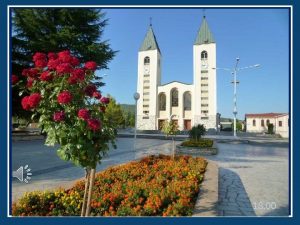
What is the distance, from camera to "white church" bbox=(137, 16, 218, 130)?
5.72m

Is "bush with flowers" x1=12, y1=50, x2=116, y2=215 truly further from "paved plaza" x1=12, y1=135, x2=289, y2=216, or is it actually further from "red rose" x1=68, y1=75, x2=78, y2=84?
"paved plaza" x1=12, y1=135, x2=289, y2=216

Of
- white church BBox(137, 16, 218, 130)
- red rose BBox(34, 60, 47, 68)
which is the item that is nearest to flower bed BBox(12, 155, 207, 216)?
white church BBox(137, 16, 218, 130)

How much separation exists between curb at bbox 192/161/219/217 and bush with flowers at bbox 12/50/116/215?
67.5 inches

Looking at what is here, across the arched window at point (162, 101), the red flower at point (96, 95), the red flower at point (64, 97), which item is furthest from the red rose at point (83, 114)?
the arched window at point (162, 101)

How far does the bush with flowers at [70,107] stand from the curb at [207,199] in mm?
1714

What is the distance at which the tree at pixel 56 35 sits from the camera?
5102mm

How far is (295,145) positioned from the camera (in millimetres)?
4406

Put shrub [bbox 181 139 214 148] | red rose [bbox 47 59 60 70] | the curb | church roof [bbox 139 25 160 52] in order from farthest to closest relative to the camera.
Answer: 1. shrub [bbox 181 139 214 148]
2. church roof [bbox 139 25 160 52]
3. the curb
4. red rose [bbox 47 59 60 70]

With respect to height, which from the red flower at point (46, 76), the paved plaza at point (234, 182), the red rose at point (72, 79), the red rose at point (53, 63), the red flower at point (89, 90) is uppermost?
the red rose at point (53, 63)

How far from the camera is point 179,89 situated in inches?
246

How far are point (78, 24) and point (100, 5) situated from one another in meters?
1.62

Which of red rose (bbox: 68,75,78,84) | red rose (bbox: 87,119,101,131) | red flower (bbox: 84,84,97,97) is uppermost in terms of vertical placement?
red rose (bbox: 68,75,78,84)

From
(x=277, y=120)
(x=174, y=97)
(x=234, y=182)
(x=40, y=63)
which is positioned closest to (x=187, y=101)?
(x=174, y=97)

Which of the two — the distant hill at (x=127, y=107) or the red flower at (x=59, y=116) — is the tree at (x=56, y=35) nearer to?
the distant hill at (x=127, y=107)
